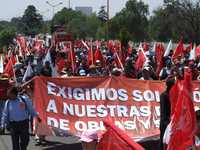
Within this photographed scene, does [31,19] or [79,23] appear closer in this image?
[79,23]

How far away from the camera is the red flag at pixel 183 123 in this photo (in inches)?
247

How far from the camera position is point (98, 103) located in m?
12.7

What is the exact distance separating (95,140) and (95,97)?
6.97 metres

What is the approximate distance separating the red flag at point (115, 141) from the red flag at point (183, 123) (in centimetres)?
84

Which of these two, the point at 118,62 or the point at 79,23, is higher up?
the point at 118,62

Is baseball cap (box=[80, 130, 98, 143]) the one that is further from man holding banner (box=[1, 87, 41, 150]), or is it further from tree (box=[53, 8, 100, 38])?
tree (box=[53, 8, 100, 38])

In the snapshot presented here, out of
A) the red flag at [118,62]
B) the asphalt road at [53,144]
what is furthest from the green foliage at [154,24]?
the asphalt road at [53,144]

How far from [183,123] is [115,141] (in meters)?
1.10

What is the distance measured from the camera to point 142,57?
23469mm

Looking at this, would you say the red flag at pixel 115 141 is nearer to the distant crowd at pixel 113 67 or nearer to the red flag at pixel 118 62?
the distant crowd at pixel 113 67

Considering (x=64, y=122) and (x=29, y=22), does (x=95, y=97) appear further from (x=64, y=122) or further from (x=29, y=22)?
(x=29, y=22)

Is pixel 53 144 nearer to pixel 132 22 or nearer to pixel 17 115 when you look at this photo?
pixel 17 115

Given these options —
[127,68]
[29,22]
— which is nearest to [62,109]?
[127,68]

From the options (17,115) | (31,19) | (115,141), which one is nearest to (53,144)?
(17,115)
